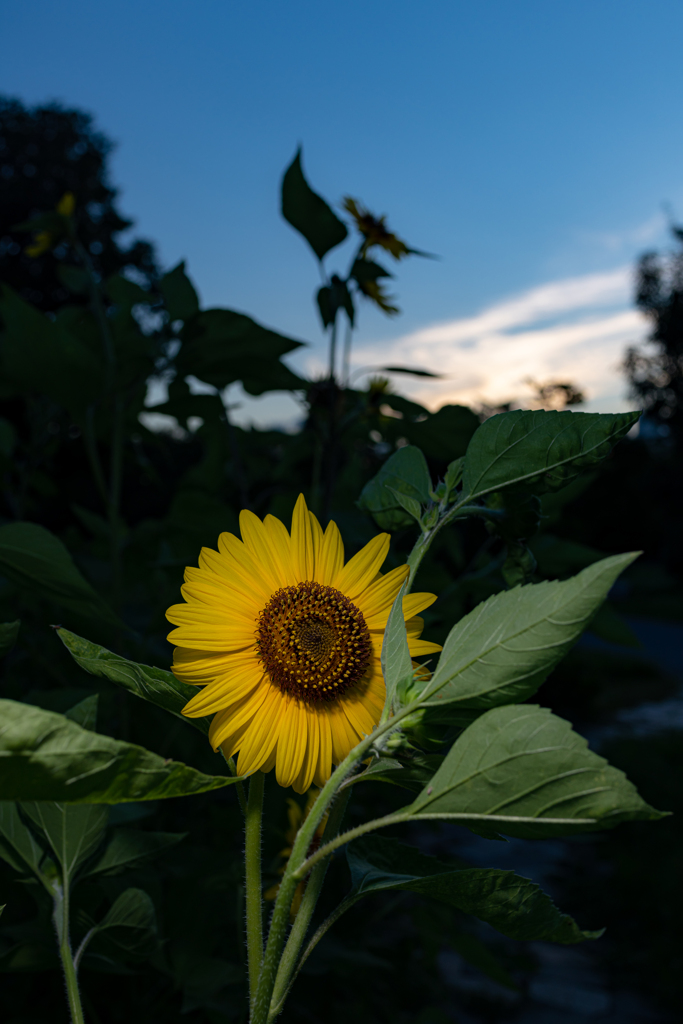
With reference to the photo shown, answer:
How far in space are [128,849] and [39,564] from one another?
0.27 meters

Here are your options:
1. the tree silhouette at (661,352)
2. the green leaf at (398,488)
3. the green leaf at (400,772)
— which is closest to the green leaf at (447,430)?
the green leaf at (398,488)

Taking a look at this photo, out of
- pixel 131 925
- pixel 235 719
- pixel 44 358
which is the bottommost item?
pixel 131 925

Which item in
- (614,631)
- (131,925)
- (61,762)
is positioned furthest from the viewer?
(614,631)

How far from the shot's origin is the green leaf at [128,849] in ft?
2.12

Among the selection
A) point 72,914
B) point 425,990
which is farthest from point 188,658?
point 425,990

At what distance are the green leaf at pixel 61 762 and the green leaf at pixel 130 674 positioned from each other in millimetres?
86

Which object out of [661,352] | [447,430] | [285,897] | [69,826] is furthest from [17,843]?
[661,352]

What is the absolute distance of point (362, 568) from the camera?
20.9 inches

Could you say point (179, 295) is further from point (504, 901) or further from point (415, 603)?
point (504, 901)

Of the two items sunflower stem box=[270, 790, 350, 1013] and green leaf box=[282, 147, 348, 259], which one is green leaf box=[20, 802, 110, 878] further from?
green leaf box=[282, 147, 348, 259]

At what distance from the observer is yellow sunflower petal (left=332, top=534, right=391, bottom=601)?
0.53 m

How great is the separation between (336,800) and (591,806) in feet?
0.57

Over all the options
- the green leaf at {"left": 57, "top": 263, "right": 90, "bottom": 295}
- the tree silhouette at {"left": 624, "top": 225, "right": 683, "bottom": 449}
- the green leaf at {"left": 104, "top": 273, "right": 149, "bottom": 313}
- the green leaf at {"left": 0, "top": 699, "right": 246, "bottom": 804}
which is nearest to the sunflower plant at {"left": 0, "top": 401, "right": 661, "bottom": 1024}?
the green leaf at {"left": 0, "top": 699, "right": 246, "bottom": 804}

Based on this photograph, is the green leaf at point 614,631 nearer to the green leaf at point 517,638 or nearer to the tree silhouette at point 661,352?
the green leaf at point 517,638
